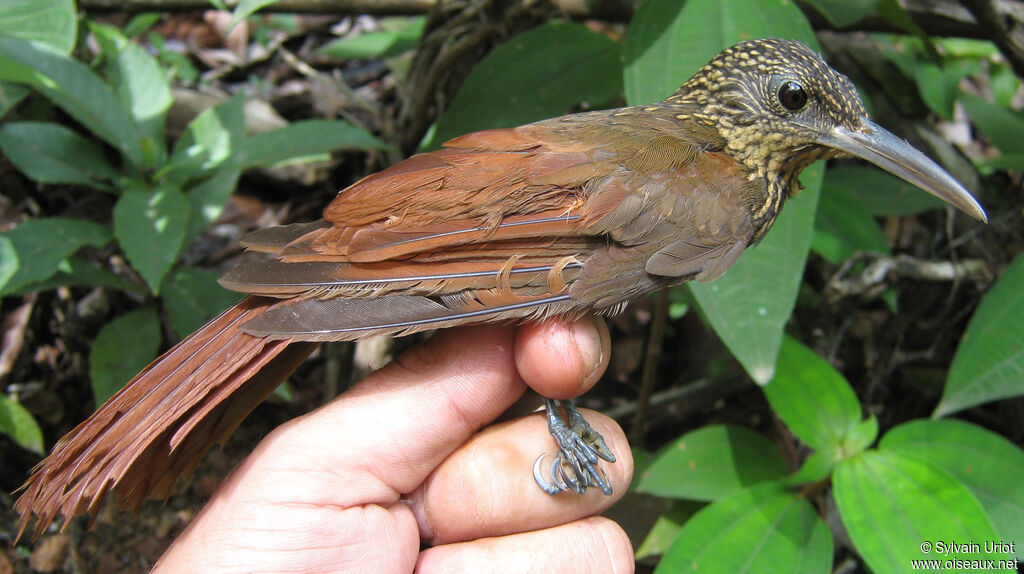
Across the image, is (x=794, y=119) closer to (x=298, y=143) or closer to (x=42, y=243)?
(x=298, y=143)

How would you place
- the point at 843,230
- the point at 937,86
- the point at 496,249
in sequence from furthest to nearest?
1. the point at 937,86
2. the point at 843,230
3. the point at 496,249

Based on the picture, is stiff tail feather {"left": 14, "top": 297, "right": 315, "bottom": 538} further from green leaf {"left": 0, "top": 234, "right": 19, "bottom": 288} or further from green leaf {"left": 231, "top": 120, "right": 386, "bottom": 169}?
green leaf {"left": 231, "top": 120, "right": 386, "bottom": 169}

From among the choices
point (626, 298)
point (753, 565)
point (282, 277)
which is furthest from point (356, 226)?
point (753, 565)

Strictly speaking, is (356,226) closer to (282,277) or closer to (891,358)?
(282,277)

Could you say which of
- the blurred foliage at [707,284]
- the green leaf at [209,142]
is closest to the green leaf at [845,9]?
the blurred foliage at [707,284]

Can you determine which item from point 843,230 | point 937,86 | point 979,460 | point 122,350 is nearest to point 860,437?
point 979,460
